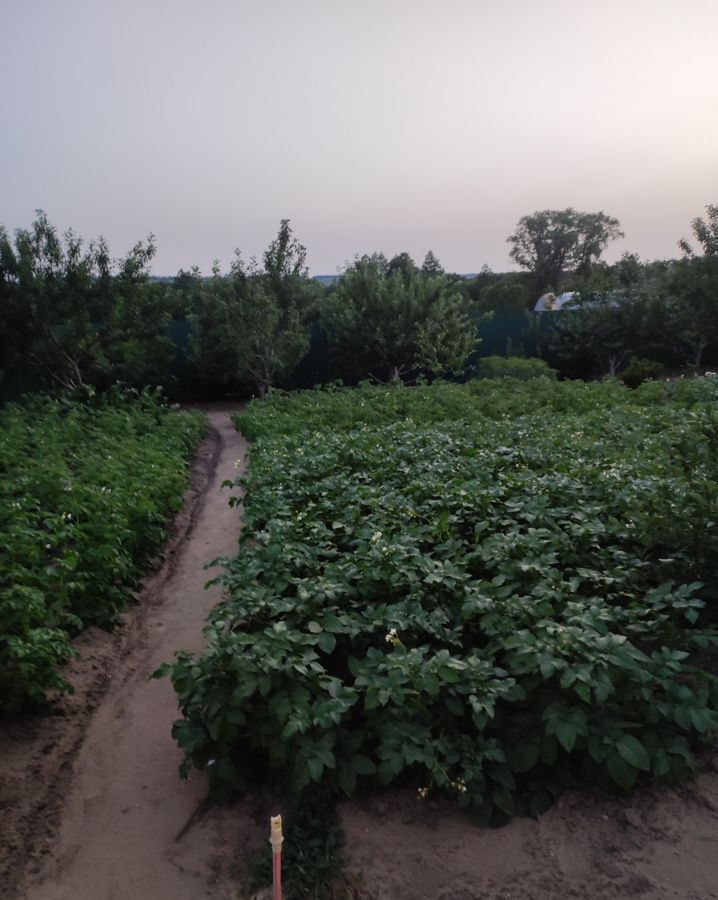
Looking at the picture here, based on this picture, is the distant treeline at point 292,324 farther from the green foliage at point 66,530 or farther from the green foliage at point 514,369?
the green foliage at point 66,530

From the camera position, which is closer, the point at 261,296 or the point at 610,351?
the point at 261,296

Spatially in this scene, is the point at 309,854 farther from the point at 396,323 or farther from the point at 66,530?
the point at 396,323

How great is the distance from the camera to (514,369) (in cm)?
1639

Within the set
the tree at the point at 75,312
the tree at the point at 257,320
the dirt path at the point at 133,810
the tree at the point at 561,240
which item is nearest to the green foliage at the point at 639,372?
the tree at the point at 257,320

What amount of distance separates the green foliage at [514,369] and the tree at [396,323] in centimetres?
65

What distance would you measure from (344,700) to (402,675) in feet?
0.81

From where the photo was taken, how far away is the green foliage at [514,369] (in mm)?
16125

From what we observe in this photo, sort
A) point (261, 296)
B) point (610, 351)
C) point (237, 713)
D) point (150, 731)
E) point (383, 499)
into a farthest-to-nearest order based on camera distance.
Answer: point (610, 351) → point (261, 296) → point (383, 499) → point (150, 731) → point (237, 713)

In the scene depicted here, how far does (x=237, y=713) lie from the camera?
2.98 meters

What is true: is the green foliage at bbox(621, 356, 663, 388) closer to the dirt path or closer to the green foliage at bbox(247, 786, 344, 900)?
the dirt path

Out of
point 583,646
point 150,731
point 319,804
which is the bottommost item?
point 150,731

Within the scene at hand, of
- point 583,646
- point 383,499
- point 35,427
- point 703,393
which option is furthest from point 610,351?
point 583,646

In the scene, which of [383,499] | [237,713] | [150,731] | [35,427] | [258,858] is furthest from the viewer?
[35,427]

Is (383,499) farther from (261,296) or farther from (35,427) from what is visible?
(261,296)
